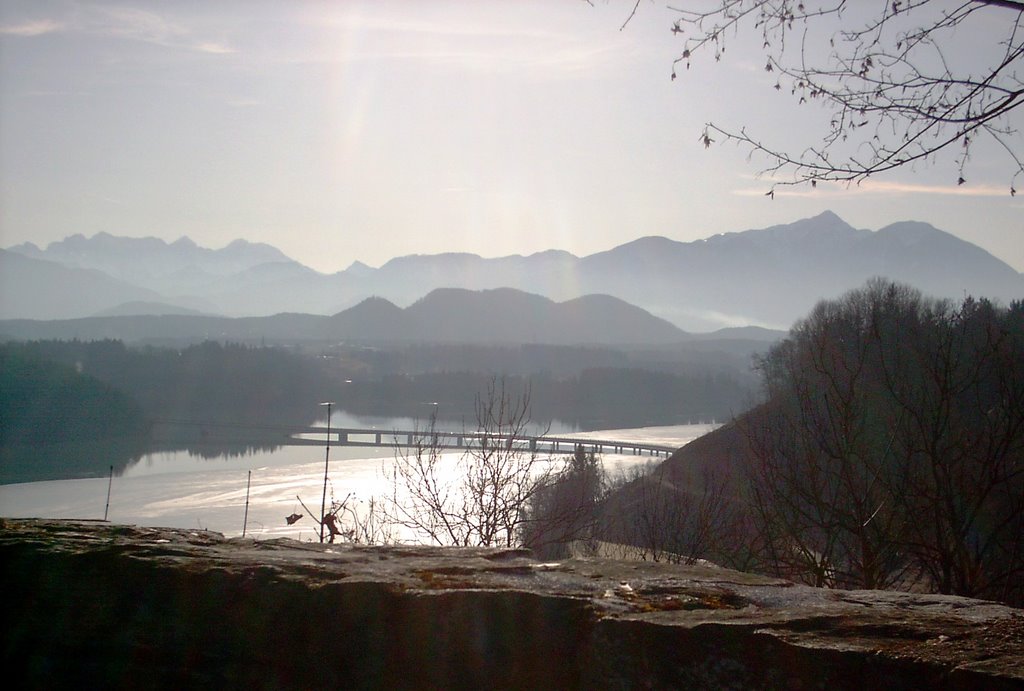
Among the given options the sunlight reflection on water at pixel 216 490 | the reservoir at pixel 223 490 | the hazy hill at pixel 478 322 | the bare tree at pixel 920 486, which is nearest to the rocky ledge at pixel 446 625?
the bare tree at pixel 920 486

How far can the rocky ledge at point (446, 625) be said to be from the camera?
5.73ft

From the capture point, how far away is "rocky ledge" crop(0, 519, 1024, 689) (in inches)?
68.7

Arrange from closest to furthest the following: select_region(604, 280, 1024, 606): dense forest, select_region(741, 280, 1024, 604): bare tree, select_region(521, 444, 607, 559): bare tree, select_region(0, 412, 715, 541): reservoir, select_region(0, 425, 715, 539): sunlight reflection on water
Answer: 1. select_region(741, 280, 1024, 604): bare tree
2. select_region(604, 280, 1024, 606): dense forest
3. select_region(521, 444, 607, 559): bare tree
4. select_region(0, 412, 715, 541): reservoir
5. select_region(0, 425, 715, 539): sunlight reflection on water

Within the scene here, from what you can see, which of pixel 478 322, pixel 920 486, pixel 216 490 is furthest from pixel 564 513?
pixel 478 322

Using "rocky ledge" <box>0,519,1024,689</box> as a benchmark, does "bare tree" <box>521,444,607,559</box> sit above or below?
below

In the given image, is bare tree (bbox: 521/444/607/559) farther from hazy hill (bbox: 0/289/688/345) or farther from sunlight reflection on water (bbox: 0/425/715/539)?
hazy hill (bbox: 0/289/688/345)

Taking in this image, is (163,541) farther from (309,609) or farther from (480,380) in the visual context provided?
(480,380)

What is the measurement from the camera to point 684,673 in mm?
1791

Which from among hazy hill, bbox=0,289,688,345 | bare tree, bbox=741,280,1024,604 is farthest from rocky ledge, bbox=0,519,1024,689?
hazy hill, bbox=0,289,688,345

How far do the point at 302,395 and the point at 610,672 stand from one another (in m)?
66.8

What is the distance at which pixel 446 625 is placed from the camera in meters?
2.09

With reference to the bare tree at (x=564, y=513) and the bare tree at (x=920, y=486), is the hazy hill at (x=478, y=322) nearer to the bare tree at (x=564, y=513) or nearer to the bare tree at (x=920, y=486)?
the bare tree at (x=564, y=513)

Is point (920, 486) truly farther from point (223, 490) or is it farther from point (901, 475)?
point (223, 490)

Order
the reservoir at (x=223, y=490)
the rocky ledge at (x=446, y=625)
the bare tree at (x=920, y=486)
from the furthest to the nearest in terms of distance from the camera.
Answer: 1. the reservoir at (x=223, y=490)
2. the bare tree at (x=920, y=486)
3. the rocky ledge at (x=446, y=625)
